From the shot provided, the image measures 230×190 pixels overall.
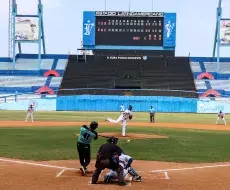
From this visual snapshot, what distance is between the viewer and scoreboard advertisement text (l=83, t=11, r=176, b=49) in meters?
68.9

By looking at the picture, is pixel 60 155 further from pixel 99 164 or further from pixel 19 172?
pixel 99 164

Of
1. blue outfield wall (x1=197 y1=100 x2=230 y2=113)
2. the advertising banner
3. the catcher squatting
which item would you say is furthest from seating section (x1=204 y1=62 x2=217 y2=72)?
the catcher squatting

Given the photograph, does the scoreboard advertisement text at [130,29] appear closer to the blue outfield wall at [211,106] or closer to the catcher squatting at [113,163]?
the blue outfield wall at [211,106]

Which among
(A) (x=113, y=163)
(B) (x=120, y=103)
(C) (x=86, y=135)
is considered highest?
(C) (x=86, y=135)

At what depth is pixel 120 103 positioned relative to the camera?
6531 cm

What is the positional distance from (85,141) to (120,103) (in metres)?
51.0

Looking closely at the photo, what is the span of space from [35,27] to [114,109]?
22.9 m

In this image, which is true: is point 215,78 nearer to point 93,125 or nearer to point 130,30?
point 130,30

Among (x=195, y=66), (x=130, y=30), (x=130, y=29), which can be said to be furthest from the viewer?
(x=195, y=66)

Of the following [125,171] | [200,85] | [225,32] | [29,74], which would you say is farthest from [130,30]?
[125,171]

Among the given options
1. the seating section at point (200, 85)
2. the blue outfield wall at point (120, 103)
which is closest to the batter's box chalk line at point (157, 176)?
the blue outfield wall at point (120, 103)

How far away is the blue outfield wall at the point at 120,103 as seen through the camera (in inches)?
2557

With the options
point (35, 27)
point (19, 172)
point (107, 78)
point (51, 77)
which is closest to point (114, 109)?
point (107, 78)

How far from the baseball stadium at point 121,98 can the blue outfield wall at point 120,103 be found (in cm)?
15
